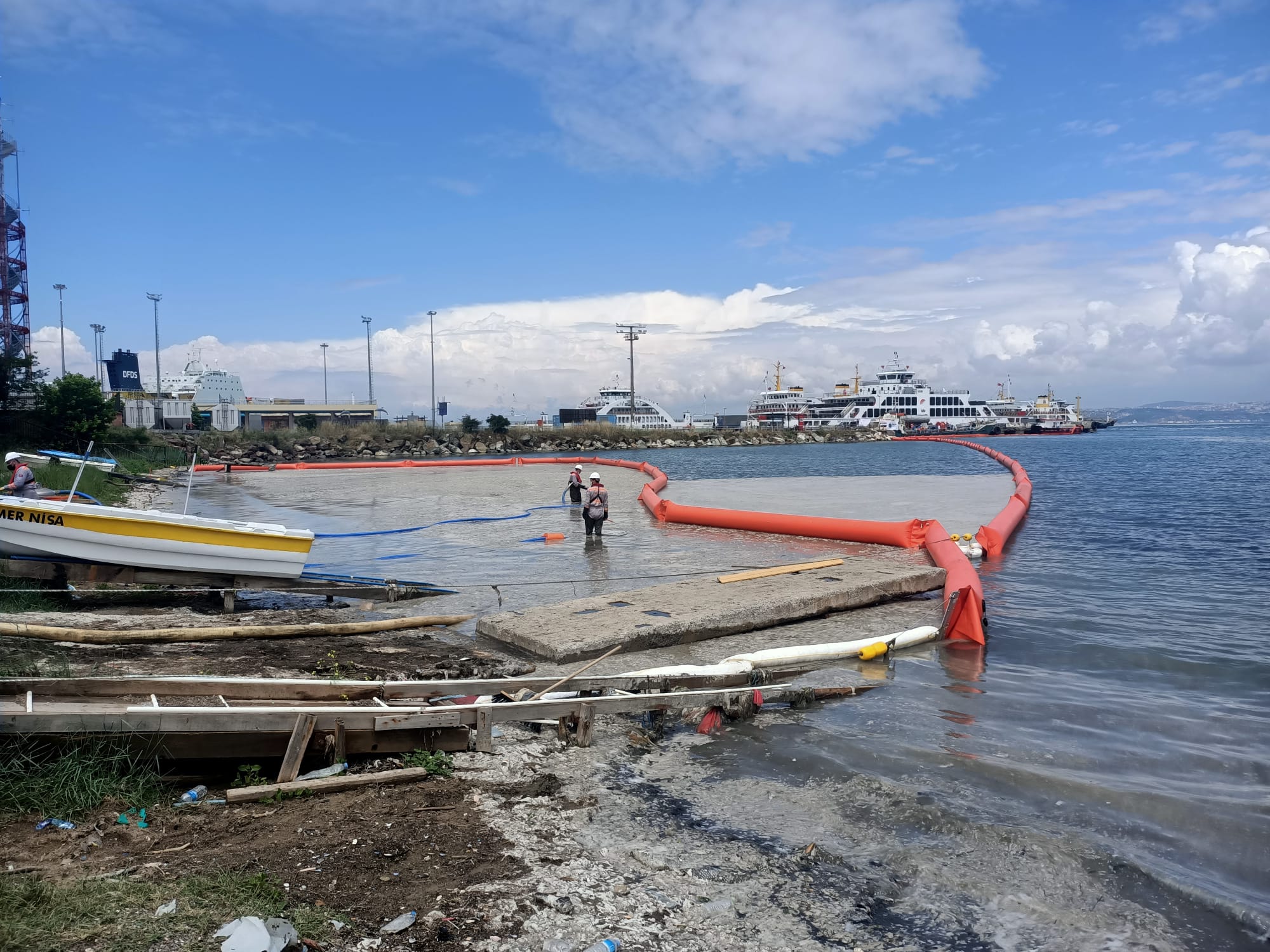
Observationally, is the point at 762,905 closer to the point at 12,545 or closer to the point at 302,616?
the point at 302,616

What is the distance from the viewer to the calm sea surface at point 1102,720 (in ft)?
15.3

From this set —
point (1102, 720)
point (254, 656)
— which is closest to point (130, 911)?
point (254, 656)

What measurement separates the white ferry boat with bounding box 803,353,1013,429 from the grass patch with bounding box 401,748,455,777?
119988 mm

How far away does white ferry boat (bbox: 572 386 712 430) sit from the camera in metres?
111

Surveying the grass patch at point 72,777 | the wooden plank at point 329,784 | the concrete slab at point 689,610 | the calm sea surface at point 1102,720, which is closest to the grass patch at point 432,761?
the wooden plank at point 329,784

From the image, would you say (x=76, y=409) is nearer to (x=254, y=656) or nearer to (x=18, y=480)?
(x=18, y=480)

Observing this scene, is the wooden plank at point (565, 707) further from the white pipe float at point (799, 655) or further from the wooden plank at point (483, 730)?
the white pipe float at point (799, 655)

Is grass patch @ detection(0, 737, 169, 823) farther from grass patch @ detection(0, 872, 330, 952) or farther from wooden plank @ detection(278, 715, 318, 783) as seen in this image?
grass patch @ detection(0, 872, 330, 952)

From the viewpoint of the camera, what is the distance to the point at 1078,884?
4191 mm

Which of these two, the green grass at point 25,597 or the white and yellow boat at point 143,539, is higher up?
the white and yellow boat at point 143,539

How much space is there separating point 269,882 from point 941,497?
78.9 ft

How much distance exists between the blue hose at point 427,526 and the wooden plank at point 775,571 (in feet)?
26.6

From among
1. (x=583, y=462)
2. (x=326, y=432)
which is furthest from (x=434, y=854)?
(x=326, y=432)

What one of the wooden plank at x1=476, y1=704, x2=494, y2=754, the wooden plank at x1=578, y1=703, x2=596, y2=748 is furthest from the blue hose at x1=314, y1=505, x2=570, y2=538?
the wooden plank at x1=476, y1=704, x2=494, y2=754
